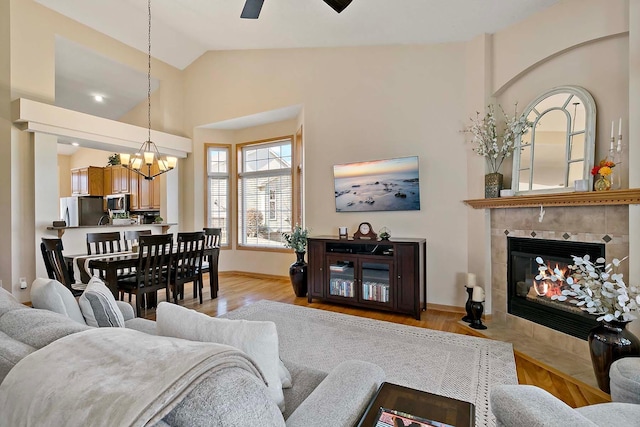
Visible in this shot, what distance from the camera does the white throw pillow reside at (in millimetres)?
1016

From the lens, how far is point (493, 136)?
11.3 feet

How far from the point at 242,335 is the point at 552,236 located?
3.08 metres

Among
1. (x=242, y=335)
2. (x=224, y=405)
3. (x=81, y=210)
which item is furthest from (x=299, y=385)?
(x=81, y=210)

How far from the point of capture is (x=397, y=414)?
96 cm

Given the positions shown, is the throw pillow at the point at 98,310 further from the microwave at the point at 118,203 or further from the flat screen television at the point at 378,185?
the microwave at the point at 118,203

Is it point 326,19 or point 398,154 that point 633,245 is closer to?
point 398,154

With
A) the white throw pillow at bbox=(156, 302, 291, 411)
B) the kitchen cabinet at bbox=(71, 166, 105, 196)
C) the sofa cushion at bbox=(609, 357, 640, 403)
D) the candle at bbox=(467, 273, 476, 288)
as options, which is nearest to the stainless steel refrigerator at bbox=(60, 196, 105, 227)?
the kitchen cabinet at bbox=(71, 166, 105, 196)

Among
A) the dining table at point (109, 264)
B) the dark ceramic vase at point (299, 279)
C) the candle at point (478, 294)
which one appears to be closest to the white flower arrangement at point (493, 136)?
the candle at point (478, 294)

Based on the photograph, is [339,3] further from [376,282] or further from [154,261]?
[154,261]

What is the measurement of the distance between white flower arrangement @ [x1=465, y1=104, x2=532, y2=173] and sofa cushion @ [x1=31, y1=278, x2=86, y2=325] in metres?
3.80

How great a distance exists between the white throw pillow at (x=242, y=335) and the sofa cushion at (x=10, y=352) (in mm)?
366

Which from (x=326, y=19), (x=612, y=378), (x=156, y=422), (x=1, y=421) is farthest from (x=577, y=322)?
(x=326, y=19)

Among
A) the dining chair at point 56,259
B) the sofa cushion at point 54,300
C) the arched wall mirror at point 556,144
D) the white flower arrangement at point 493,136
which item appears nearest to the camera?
the sofa cushion at point 54,300

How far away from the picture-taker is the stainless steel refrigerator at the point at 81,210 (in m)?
6.13
